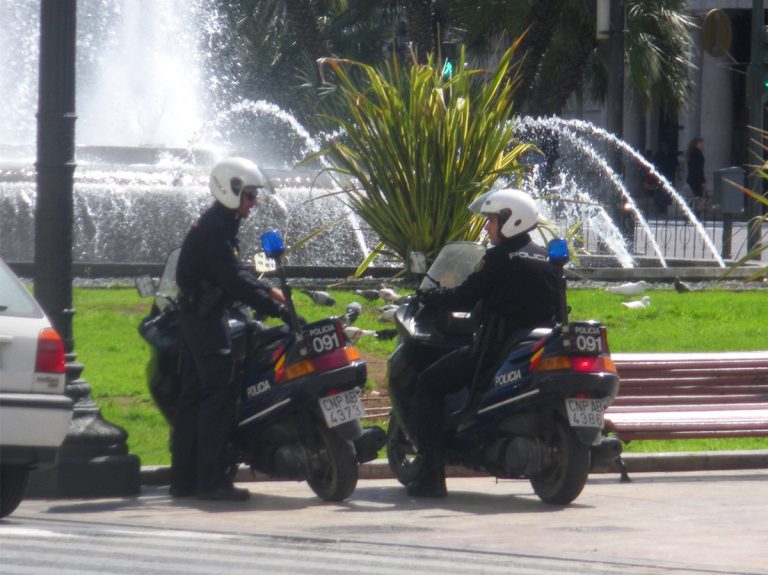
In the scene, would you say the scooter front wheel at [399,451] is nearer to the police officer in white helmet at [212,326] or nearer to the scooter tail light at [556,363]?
the police officer in white helmet at [212,326]

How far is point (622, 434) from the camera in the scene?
9023 mm

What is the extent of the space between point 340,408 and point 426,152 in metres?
4.10

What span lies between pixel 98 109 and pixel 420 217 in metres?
16.3

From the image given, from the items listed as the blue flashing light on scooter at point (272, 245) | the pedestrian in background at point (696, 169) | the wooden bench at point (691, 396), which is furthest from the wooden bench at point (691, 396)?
the pedestrian in background at point (696, 169)

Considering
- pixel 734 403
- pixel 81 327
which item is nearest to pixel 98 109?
pixel 81 327

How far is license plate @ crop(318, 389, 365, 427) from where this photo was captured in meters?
7.62

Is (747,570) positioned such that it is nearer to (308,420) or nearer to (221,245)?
(308,420)

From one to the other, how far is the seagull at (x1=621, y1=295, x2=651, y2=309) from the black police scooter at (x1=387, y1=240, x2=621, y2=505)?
17.5ft

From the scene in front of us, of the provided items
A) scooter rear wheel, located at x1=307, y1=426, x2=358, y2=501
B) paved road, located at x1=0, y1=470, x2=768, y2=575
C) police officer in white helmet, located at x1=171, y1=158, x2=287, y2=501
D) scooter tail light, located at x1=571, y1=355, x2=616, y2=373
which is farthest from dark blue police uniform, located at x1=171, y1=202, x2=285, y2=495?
scooter tail light, located at x1=571, y1=355, x2=616, y2=373

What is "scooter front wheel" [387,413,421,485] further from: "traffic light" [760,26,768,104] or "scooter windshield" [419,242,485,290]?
"traffic light" [760,26,768,104]

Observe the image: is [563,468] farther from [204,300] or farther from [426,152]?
[426,152]

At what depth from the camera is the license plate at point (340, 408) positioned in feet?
25.0

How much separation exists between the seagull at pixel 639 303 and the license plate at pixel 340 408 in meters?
6.25

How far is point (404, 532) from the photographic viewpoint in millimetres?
6996
